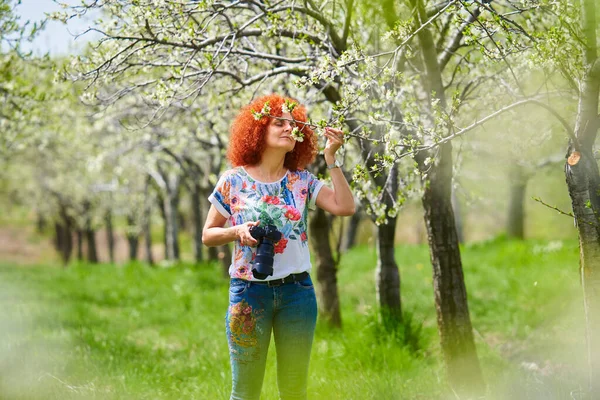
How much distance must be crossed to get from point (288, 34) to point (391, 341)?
3.08 m

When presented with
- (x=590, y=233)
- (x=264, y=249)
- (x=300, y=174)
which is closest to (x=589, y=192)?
(x=590, y=233)

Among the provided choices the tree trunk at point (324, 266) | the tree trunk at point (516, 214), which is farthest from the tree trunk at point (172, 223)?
the tree trunk at point (324, 266)

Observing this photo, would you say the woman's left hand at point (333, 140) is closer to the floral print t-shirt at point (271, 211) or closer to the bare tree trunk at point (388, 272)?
the floral print t-shirt at point (271, 211)

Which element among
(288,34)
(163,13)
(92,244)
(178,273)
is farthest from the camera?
(92,244)

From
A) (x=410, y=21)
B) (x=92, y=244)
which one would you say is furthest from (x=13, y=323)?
(x=92, y=244)

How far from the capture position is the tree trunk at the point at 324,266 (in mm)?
7355

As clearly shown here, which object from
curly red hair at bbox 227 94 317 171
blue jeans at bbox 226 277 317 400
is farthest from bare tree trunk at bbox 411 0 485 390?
blue jeans at bbox 226 277 317 400

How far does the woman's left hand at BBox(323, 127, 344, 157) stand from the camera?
3424 millimetres

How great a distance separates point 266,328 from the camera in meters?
3.34

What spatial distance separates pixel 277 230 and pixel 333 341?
3.56m

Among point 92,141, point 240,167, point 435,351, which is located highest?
point 92,141

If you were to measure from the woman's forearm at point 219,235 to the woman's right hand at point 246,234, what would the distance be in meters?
0.05

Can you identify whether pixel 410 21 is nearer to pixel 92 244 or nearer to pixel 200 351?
pixel 200 351

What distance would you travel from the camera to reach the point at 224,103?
6.09m
